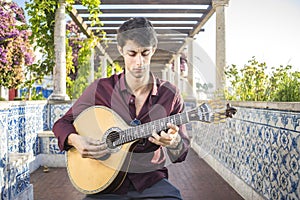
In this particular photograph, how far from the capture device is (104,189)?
4.93 ft

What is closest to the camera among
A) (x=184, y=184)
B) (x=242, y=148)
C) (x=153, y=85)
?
(x=153, y=85)

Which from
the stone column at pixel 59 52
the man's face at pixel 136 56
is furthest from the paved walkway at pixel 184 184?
the man's face at pixel 136 56

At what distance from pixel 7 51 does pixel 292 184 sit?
431 centimetres

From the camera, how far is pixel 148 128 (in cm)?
140

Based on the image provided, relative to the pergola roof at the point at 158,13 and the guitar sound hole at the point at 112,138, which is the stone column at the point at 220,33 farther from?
the guitar sound hole at the point at 112,138

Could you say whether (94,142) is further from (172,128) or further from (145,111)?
(172,128)

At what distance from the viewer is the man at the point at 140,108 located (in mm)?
1416

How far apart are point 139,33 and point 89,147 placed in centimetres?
53

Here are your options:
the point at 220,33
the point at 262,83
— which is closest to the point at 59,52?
the point at 220,33

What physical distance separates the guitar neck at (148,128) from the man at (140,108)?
37 millimetres

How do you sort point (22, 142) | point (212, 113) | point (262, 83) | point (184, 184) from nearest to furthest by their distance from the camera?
point (212, 113) < point (262, 83) < point (184, 184) < point (22, 142)

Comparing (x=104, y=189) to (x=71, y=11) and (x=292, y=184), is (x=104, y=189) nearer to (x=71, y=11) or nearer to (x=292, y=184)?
(x=292, y=184)

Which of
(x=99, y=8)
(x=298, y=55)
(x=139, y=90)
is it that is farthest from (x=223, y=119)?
(x=99, y=8)

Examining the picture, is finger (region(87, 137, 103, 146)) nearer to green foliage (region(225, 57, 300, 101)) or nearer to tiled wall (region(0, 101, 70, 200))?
tiled wall (region(0, 101, 70, 200))
